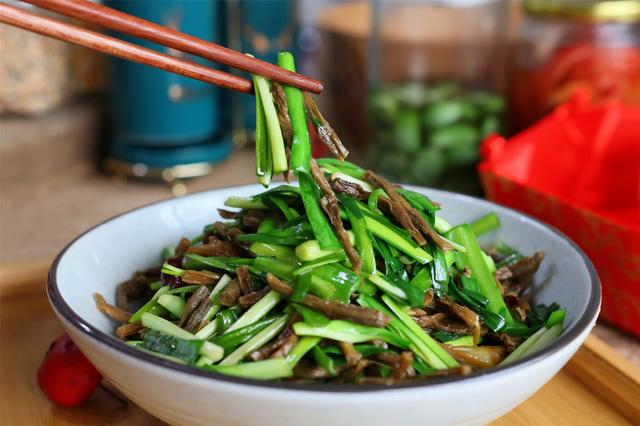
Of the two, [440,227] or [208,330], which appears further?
[440,227]

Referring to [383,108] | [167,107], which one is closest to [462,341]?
[383,108]

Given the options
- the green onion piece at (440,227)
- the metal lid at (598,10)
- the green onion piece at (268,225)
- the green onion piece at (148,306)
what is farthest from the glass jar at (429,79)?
the green onion piece at (148,306)

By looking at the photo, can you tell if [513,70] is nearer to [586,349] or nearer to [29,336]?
[586,349]

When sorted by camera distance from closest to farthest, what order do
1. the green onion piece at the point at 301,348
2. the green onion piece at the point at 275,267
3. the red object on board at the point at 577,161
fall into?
the green onion piece at the point at 301,348 < the green onion piece at the point at 275,267 < the red object on board at the point at 577,161

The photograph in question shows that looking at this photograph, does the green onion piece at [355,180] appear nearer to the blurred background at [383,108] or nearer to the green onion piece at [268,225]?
the green onion piece at [268,225]

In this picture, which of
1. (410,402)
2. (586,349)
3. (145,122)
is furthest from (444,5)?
(410,402)

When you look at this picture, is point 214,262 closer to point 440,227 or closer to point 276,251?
point 276,251
